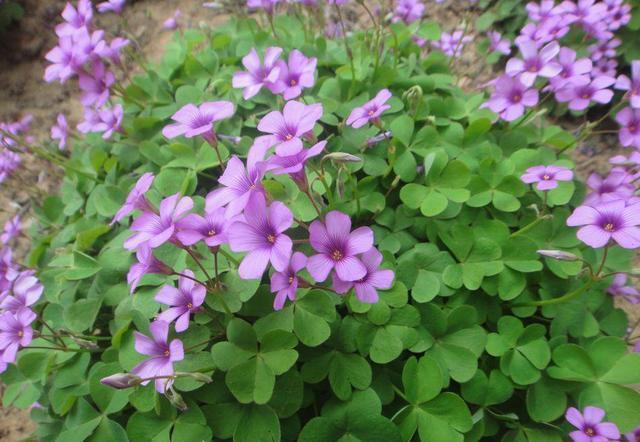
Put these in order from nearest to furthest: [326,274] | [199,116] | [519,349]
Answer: [326,274] → [199,116] → [519,349]

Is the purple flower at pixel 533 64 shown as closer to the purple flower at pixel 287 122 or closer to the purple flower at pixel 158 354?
the purple flower at pixel 287 122

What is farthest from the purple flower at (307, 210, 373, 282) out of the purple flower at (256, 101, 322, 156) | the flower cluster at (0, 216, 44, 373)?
the flower cluster at (0, 216, 44, 373)

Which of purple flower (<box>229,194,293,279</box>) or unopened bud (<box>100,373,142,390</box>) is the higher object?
purple flower (<box>229,194,293,279</box>)

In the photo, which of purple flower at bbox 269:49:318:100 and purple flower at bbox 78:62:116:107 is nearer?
purple flower at bbox 269:49:318:100

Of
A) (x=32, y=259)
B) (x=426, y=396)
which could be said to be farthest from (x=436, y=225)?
(x=32, y=259)

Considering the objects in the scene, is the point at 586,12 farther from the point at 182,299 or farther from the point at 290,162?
the point at 182,299

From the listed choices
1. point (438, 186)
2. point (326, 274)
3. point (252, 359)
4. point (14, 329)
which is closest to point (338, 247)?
point (326, 274)

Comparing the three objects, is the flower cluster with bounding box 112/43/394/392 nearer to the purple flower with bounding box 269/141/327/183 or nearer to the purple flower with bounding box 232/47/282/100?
the purple flower with bounding box 269/141/327/183
